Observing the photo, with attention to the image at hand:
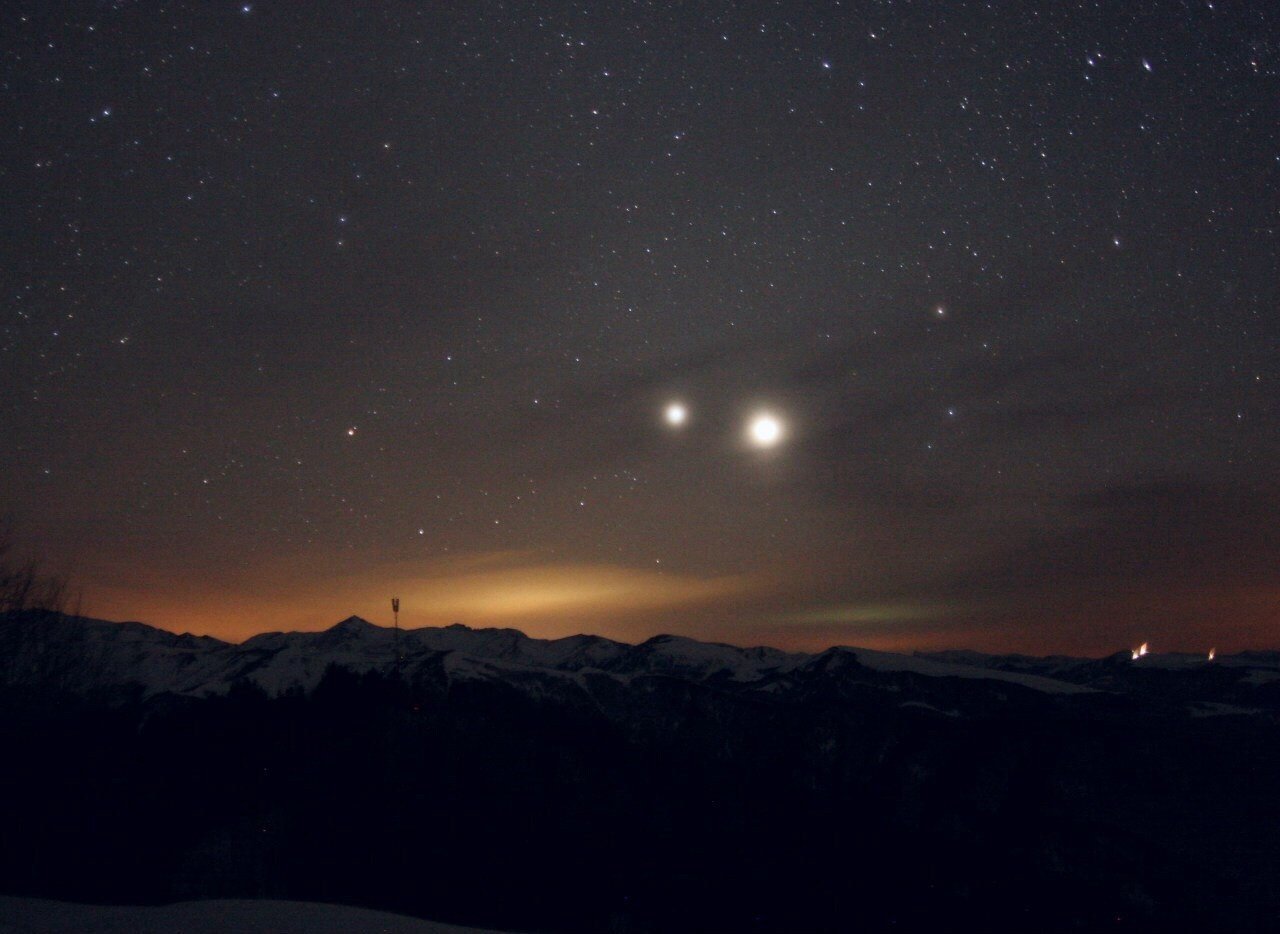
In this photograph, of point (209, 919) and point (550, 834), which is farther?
point (550, 834)

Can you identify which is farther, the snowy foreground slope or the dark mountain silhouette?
the dark mountain silhouette

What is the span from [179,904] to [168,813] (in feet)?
488

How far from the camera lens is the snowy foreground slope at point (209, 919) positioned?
14.8 metres

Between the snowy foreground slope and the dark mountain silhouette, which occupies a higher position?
the snowy foreground slope

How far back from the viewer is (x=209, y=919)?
15.5 m

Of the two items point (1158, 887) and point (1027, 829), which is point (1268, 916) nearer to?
point (1158, 887)

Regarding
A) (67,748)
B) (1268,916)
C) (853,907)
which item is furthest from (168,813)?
(1268,916)

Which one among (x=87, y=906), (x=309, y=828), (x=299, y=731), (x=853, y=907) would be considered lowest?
(x=853, y=907)

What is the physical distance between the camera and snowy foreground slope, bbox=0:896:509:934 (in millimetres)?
14836

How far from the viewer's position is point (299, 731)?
175125 mm

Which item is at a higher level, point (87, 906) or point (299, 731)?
point (87, 906)

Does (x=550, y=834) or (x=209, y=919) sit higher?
(x=209, y=919)

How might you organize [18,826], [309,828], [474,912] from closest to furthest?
1. [18,826]
2. [474,912]
3. [309,828]

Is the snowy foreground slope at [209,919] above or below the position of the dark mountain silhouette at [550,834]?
above
